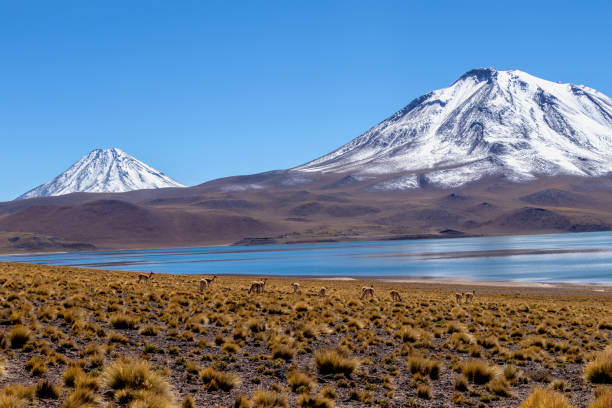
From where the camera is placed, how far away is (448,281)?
60875 mm

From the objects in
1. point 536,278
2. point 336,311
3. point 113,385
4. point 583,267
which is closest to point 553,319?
point 336,311

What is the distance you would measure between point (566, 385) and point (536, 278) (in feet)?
181

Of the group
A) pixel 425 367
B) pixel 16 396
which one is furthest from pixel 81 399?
pixel 425 367

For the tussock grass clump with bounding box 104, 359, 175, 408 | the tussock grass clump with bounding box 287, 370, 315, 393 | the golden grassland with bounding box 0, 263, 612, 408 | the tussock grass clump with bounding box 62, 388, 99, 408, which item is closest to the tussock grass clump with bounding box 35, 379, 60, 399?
the golden grassland with bounding box 0, 263, 612, 408

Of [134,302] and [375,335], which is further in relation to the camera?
[134,302]

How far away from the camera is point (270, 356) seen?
12.9 metres

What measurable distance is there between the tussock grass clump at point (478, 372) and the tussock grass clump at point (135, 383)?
246 inches

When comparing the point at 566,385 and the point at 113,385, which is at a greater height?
the point at 113,385

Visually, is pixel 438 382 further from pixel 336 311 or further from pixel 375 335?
pixel 336 311

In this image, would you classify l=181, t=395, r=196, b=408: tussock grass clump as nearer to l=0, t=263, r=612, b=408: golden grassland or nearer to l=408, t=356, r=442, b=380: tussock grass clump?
l=0, t=263, r=612, b=408: golden grassland

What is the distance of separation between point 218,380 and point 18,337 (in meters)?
4.45

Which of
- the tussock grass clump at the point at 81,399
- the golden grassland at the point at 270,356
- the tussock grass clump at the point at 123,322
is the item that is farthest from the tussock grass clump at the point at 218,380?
the tussock grass clump at the point at 123,322

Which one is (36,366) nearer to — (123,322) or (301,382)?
(123,322)

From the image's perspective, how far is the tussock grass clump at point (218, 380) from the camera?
10523 millimetres
